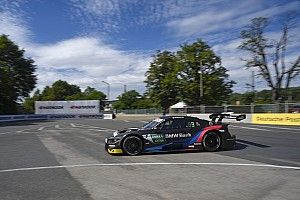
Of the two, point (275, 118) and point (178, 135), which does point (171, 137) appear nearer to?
point (178, 135)

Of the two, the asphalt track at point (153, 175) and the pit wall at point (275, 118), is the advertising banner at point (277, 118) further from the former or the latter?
the asphalt track at point (153, 175)

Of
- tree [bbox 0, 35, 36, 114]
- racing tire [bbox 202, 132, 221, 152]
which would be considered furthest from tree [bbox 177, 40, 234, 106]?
racing tire [bbox 202, 132, 221, 152]

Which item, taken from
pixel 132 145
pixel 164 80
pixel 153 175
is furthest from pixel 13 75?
pixel 153 175

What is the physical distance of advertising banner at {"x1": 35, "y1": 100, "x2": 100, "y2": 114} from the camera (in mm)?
82625

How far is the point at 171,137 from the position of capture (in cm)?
1356

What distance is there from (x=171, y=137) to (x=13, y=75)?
81.1 m

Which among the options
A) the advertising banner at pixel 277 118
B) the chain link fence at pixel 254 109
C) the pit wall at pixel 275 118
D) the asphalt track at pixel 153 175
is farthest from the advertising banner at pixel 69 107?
the asphalt track at pixel 153 175

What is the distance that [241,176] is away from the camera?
29.1ft

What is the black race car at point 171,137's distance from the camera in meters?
13.2

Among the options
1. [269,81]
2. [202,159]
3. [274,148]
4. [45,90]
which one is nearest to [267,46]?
[269,81]

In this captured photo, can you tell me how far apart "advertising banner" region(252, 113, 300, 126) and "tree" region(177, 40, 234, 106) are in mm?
24772

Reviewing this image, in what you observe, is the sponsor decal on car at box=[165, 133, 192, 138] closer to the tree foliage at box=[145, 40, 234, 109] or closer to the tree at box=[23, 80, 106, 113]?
the tree foliage at box=[145, 40, 234, 109]

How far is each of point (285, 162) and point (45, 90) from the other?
149305mm

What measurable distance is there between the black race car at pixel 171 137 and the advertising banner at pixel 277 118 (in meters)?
19.1
